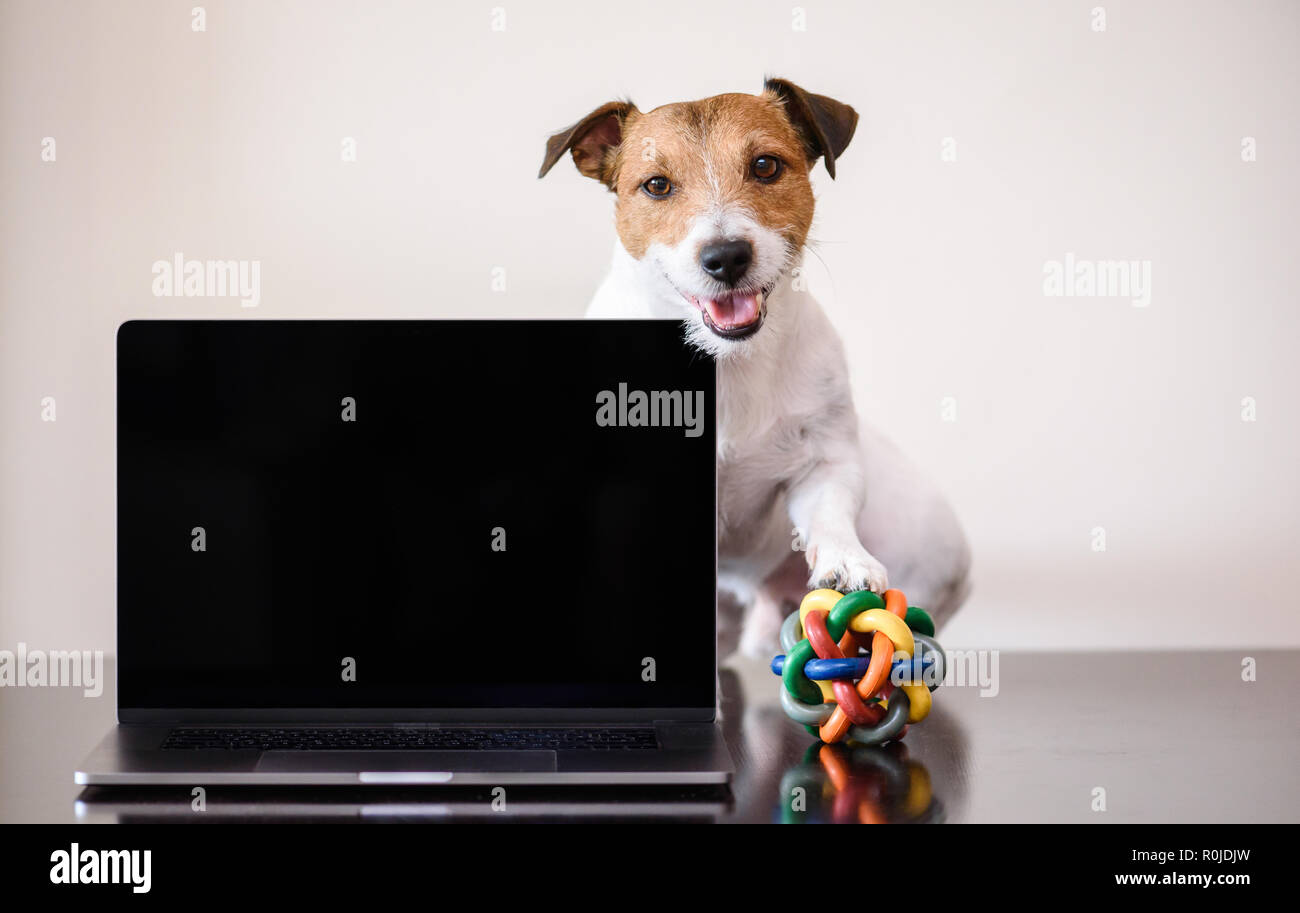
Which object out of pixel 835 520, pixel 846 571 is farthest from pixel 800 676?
pixel 835 520

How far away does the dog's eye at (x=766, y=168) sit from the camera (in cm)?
156

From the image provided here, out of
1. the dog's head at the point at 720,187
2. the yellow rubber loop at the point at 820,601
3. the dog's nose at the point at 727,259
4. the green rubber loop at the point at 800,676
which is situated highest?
the dog's head at the point at 720,187

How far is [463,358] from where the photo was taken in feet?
4.22

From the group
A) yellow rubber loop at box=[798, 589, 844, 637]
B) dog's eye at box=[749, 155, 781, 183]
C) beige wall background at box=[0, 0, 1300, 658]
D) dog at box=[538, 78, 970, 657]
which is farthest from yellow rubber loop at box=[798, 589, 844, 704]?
beige wall background at box=[0, 0, 1300, 658]

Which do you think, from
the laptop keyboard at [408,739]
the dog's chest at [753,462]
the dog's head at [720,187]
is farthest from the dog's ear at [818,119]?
the laptop keyboard at [408,739]

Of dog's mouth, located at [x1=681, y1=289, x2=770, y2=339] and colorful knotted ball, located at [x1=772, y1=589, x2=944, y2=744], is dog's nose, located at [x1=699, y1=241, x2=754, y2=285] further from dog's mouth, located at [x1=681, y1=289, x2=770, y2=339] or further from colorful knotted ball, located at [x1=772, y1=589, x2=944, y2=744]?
colorful knotted ball, located at [x1=772, y1=589, x2=944, y2=744]

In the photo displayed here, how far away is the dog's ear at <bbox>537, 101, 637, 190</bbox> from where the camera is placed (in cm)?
158

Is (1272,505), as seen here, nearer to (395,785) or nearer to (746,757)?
(746,757)

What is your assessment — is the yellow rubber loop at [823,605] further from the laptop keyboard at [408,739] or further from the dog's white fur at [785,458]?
the laptop keyboard at [408,739]

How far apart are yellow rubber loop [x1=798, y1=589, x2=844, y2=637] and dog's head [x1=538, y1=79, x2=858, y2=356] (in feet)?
1.10

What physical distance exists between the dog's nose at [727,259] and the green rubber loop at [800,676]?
47 cm
